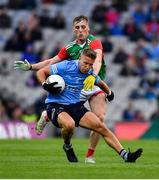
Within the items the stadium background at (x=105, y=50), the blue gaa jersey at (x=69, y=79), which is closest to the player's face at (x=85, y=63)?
the blue gaa jersey at (x=69, y=79)

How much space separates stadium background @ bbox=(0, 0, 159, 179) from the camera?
93.9 ft

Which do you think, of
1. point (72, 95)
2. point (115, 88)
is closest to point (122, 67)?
point (115, 88)

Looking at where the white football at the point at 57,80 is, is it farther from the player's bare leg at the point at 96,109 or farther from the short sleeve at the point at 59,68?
the player's bare leg at the point at 96,109

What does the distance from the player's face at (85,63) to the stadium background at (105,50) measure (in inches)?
472

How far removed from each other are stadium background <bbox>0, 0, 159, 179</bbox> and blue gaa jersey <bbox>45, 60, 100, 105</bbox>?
461 inches

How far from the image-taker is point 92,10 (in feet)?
115

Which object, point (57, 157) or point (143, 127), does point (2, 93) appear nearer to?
point (143, 127)

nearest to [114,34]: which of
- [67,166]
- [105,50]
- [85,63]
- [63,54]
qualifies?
[105,50]

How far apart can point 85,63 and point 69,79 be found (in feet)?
1.40

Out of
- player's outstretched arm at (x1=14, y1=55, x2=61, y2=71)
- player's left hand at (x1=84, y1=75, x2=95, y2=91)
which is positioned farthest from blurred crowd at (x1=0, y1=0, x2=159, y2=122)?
player's left hand at (x1=84, y1=75, x2=95, y2=91)

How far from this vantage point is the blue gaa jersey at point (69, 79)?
1433cm

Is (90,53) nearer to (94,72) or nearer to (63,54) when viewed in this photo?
(94,72)

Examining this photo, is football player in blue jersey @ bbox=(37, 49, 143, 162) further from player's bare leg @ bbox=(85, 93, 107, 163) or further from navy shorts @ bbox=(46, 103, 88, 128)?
player's bare leg @ bbox=(85, 93, 107, 163)

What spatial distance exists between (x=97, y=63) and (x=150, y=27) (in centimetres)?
2007
